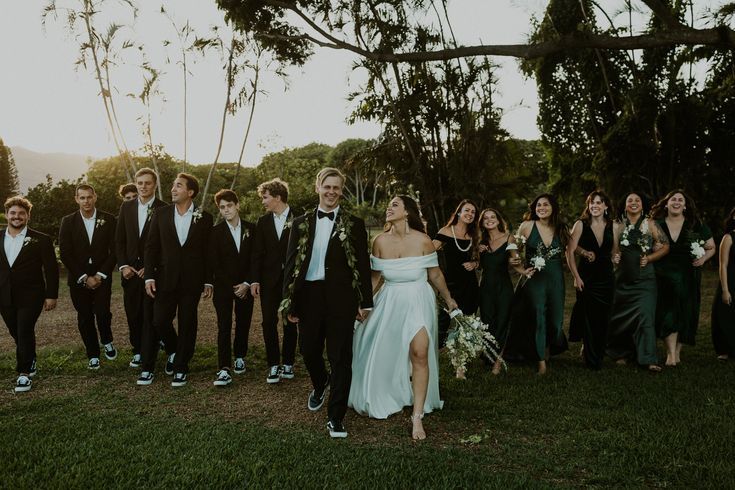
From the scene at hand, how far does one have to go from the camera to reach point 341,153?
200ft

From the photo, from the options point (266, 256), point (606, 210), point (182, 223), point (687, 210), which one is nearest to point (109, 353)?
point (182, 223)

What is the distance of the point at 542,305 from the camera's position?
288 inches

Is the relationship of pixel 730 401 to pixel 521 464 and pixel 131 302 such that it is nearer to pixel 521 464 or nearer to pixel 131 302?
pixel 521 464

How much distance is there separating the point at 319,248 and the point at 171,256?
221cm

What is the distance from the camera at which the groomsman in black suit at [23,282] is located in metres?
6.48

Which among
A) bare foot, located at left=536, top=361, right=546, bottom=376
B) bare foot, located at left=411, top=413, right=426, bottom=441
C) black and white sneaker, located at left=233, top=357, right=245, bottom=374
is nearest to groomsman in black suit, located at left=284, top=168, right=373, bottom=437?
bare foot, located at left=411, top=413, right=426, bottom=441

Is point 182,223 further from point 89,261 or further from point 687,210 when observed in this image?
point 687,210

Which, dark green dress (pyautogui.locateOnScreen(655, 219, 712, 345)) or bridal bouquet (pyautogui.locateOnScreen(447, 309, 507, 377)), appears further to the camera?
dark green dress (pyautogui.locateOnScreen(655, 219, 712, 345))

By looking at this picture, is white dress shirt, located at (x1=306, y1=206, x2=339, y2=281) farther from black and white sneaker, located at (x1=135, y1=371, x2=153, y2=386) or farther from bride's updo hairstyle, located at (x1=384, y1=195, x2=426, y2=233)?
black and white sneaker, located at (x1=135, y1=371, x2=153, y2=386)

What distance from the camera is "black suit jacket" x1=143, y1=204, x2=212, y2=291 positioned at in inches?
261

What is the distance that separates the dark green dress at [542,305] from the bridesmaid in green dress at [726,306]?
7.19 feet

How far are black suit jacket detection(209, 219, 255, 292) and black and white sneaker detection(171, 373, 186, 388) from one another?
3.54 feet

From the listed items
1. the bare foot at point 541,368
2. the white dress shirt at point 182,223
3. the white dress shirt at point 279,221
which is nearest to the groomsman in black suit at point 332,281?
the white dress shirt at point 279,221

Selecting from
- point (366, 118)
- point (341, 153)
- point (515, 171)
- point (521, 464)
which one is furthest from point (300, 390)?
point (341, 153)
